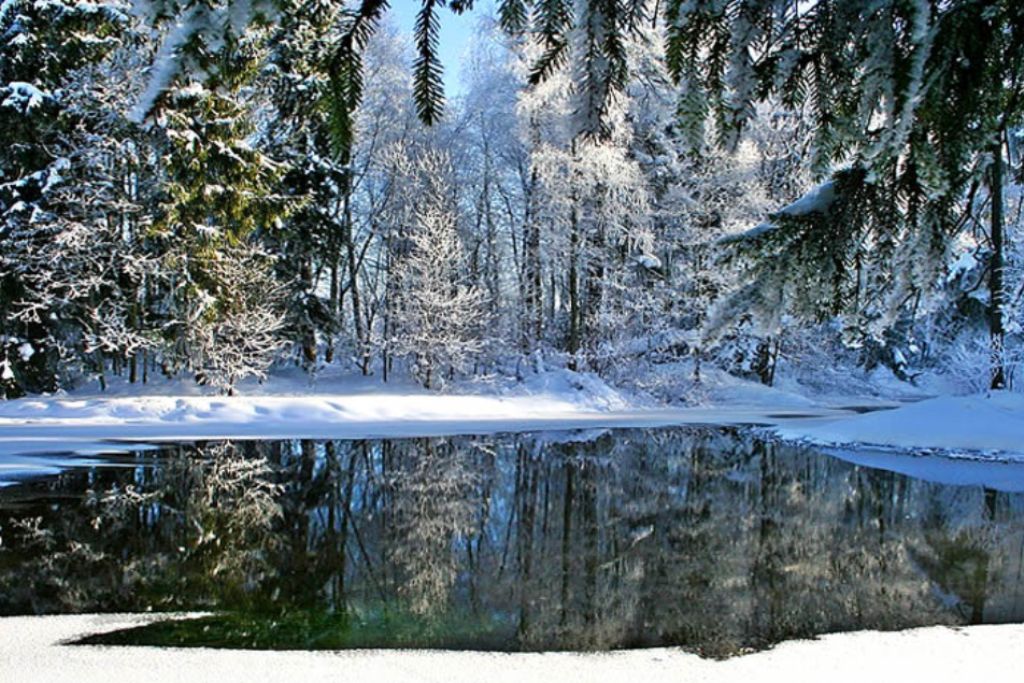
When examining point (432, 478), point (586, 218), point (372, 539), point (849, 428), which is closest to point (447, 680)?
point (372, 539)

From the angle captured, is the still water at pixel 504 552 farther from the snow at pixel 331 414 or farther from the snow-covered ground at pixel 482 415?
the snow at pixel 331 414

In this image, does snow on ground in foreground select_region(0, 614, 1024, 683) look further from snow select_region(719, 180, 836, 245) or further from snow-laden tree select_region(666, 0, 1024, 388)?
snow select_region(719, 180, 836, 245)

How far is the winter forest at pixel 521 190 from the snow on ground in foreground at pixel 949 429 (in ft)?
6.03

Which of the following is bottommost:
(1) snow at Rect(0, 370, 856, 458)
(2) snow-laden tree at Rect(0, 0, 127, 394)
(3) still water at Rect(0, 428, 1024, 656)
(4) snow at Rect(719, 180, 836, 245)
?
(3) still water at Rect(0, 428, 1024, 656)

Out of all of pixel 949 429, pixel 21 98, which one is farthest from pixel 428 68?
pixel 21 98

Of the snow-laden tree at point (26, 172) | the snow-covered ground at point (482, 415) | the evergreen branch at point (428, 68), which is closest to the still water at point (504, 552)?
the snow-covered ground at point (482, 415)

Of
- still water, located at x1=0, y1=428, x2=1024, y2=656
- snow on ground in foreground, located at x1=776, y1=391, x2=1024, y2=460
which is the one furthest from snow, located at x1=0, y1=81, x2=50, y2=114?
snow on ground in foreground, located at x1=776, y1=391, x2=1024, y2=460

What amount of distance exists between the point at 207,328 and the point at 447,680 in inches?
603

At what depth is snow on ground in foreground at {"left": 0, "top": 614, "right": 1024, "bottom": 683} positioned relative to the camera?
3293 millimetres

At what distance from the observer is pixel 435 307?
20000 mm

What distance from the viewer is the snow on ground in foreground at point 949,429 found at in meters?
11.0

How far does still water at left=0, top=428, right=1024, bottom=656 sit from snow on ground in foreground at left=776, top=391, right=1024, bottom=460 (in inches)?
99.9

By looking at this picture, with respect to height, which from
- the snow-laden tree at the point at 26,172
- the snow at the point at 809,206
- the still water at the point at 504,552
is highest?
the snow-laden tree at the point at 26,172

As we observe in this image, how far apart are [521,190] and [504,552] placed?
2051 centimetres
